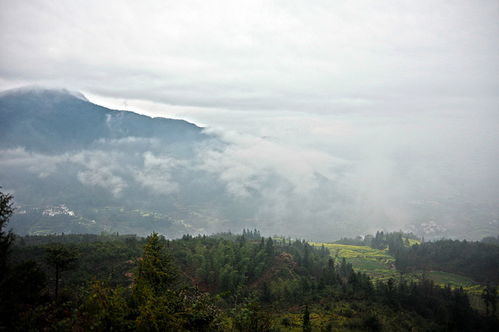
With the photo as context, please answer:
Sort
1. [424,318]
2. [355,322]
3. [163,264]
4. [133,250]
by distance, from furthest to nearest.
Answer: [133,250] < [424,318] < [355,322] < [163,264]

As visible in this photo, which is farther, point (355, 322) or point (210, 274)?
point (210, 274)

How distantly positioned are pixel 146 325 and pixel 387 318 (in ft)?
292

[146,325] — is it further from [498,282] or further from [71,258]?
[498,282]

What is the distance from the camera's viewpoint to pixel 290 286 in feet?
399

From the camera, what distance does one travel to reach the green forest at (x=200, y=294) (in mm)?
26844

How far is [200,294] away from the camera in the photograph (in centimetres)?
3934

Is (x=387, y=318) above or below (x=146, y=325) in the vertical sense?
below

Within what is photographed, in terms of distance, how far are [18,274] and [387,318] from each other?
313ft

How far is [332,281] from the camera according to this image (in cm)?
13338

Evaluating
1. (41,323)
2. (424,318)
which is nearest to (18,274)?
(41,323)

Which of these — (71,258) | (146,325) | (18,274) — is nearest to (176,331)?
(146,325)

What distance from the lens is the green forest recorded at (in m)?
26.8

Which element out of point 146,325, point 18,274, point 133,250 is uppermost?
point 18,274

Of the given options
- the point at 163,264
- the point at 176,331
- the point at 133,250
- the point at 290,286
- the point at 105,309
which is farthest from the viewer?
the point at 133,250
